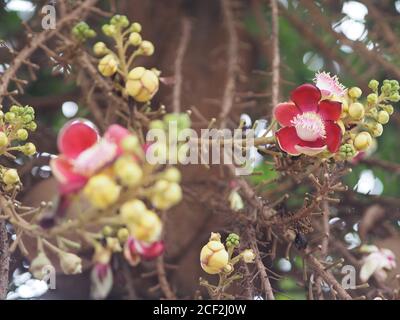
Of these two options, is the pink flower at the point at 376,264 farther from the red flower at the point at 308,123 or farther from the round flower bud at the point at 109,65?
the round flower bud at the point at 109,65

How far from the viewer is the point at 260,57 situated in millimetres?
1591

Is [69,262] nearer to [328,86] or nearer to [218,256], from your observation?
[218,256]

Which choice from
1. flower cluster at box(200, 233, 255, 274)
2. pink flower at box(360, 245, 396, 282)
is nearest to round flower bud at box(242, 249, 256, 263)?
flower cluster at box(200, 233, 255, 274)

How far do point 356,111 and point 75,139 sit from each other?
0.31 metres

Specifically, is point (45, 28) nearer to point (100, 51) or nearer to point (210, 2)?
point (100, 51)

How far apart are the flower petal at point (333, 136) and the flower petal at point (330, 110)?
0.03 ft

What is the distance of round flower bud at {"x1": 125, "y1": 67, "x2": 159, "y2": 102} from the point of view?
2.22ft

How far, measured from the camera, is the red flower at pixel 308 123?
71cm

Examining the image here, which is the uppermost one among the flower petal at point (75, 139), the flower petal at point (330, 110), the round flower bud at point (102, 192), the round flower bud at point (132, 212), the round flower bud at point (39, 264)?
the flower petal at point (330, 110)

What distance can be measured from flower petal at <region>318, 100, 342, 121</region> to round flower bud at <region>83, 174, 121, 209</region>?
1.02 feet

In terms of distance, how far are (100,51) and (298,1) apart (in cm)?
71

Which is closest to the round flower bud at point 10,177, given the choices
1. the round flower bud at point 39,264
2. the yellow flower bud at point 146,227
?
the round flower bud at point 39,264

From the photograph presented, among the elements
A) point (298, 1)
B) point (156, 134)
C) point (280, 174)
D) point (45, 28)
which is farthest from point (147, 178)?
point (298, 1)

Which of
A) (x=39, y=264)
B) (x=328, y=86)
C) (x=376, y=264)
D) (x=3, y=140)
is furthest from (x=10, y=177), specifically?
(x=376, y=264)
